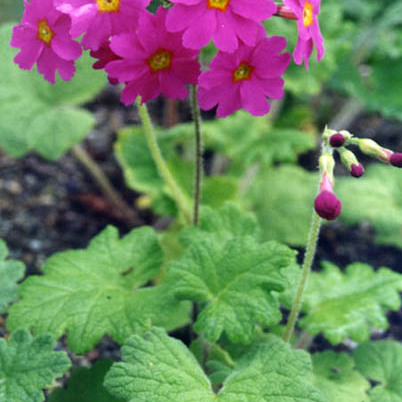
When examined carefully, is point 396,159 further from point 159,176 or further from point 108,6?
point 159,176

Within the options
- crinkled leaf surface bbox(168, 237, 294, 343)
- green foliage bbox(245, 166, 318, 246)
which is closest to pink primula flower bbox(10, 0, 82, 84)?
crinkled leaf surface bbox(168, 237, 294, 343)

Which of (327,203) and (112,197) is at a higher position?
(327,203)

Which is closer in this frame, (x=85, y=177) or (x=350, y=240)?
(x=350, y=240)

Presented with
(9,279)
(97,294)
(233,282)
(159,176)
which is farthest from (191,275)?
(159,176)

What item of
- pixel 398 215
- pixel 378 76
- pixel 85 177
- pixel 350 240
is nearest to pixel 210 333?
pixel 398 215

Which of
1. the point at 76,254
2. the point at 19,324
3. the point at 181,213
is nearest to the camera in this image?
the point at 19,324

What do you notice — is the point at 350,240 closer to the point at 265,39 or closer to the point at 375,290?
the point at 375,290
